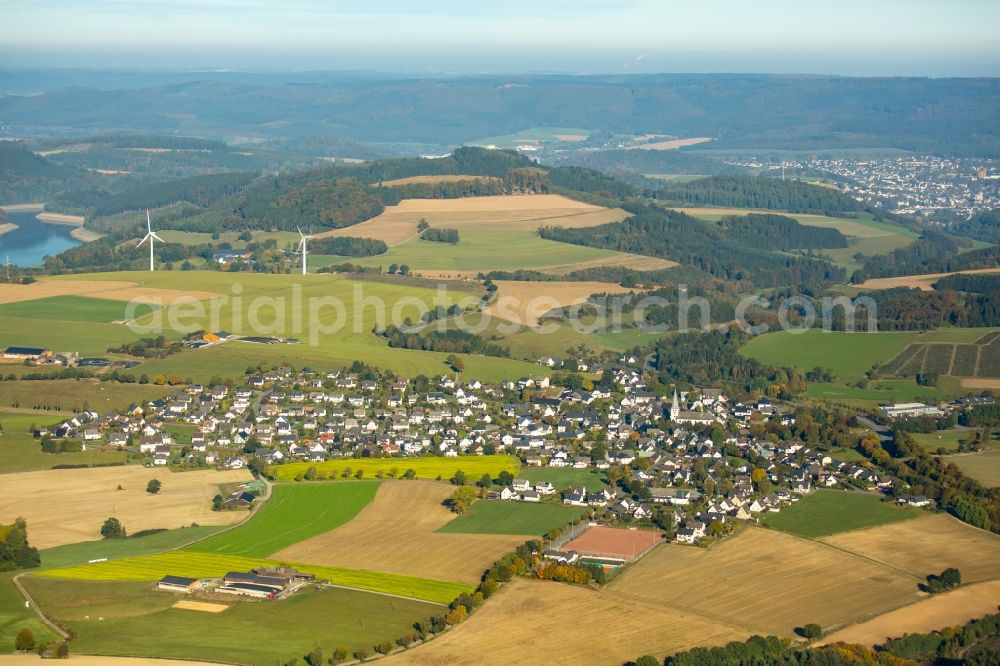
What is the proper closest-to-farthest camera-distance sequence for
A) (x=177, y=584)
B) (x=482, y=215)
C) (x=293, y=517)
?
(x=177, y=584)
(x=293, y=517)
(x=482, y=215)

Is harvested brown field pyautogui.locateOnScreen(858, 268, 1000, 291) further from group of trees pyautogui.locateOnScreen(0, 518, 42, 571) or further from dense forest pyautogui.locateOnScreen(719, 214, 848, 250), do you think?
group of trees pyautogui.locateOnScreen(0, 518, 42, 571)

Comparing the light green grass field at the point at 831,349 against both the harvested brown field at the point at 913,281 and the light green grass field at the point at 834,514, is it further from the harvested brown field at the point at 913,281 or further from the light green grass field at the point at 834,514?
the light green grass field at the point at 834,514

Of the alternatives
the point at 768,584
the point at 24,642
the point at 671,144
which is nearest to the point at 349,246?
the point at 768,584

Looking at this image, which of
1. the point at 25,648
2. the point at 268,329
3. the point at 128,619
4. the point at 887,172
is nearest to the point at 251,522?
the point at 128,619

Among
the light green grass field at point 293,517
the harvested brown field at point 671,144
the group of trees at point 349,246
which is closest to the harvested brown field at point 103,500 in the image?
the light green grass field at point 293,517

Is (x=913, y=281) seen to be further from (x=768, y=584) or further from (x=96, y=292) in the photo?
(x=768, y=584)

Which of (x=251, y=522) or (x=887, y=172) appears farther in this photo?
(x=887, y=172)

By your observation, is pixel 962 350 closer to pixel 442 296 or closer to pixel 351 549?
pixel 442 296
